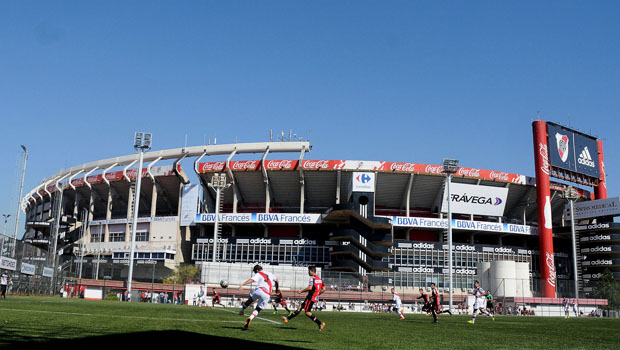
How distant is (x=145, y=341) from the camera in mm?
10086

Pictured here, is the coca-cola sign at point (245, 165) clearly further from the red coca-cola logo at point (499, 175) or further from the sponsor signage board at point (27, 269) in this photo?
the sponsor signage board at point (27, 269)

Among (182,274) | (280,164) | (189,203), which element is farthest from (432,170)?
(182,274)

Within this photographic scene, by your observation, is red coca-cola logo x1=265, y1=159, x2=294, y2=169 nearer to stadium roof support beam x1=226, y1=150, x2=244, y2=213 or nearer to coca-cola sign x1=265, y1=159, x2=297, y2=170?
coca-cola sign x1=265, y1=159, x2=297, y2=170

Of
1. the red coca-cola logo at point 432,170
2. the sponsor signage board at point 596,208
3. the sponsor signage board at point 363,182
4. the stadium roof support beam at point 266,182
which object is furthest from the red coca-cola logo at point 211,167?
the sponsor signage board at point 596,208

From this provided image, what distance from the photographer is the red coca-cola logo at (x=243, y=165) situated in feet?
282

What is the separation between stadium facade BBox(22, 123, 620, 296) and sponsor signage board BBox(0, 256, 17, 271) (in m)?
41.7

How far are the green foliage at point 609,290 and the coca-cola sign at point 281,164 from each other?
45.1 m

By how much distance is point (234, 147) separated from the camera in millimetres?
90250

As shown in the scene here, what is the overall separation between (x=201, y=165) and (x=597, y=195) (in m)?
66.7

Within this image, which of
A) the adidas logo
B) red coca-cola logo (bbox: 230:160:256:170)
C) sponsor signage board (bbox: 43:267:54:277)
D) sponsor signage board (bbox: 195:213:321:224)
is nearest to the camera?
sponsor signage board (bbox: 43:267:54:277)

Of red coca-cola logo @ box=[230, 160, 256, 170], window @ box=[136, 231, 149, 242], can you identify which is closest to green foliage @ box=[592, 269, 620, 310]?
red coca-cola logo @ box=[230, 160, 256, 170]

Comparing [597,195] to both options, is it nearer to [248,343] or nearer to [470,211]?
[470,211]

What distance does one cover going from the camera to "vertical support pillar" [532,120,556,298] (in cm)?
8369

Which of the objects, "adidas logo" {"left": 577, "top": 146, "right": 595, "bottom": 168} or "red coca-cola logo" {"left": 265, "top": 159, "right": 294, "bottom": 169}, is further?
"adidas logo" {"left": 577, "top": 146, "right": 595, "bottom": 168}
